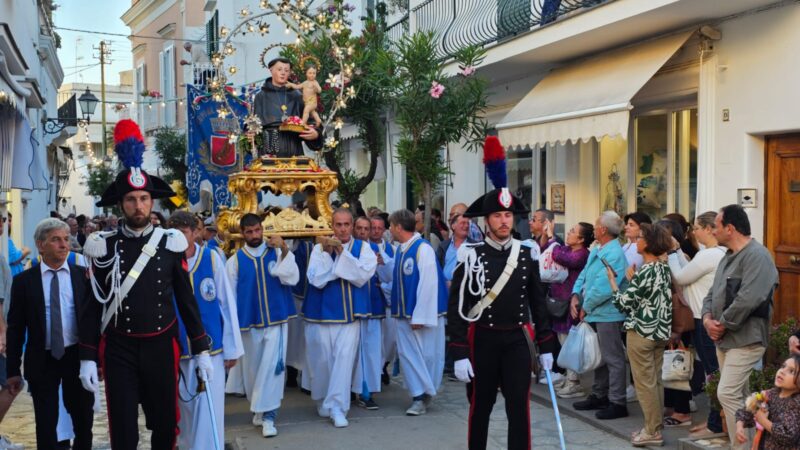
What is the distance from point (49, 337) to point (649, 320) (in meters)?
4.55

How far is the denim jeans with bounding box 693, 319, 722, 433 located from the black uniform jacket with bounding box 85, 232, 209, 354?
4.22 metres

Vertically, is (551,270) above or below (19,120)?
below

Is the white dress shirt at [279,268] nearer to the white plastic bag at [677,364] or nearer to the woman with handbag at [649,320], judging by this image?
the woman with handbag at [649,320]

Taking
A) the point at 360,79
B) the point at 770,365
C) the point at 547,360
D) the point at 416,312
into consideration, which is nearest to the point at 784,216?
the point at 770,365

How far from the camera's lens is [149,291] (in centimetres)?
547

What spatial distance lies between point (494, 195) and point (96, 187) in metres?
31.7

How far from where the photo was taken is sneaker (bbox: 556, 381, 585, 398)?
9055 mm

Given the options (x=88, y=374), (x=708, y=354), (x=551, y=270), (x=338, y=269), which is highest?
(x=338, y=269)

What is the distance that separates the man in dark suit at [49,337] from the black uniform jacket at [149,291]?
958mm

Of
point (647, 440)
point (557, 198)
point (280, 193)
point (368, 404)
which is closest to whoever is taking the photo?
point (647, 440)

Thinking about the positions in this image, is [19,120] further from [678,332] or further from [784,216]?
[784,216]

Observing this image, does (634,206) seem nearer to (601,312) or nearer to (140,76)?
(601,312)

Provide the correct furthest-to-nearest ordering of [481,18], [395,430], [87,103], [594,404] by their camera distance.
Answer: [87,103] < [481,18] < [594,404] < [395,430]

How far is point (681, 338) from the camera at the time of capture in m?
7.79
